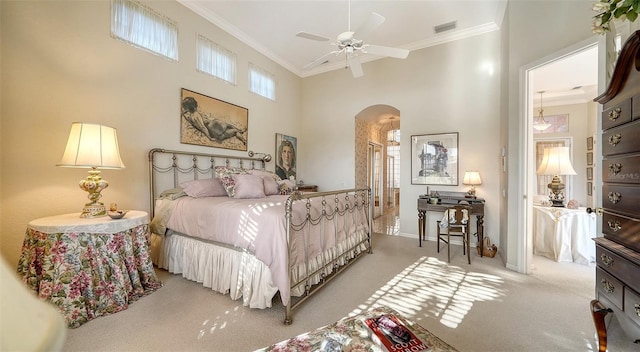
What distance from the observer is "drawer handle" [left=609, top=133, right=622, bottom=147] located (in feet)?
4.50

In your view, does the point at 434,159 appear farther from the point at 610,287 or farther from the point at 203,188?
the point at 203,188

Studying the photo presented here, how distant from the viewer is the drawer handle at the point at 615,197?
1384 millimetres

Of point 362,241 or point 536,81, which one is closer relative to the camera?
point 362,241

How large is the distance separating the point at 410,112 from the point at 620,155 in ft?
11.9

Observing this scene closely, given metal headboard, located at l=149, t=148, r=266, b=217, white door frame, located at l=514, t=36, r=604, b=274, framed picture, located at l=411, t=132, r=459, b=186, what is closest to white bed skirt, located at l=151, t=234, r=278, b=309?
metal headboard, located at l=149, t=148, r=266, b=217

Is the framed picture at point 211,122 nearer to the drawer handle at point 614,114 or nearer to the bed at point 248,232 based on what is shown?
the bed at point 248,232

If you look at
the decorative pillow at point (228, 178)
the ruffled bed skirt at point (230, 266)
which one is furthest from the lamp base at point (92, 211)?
the decorative pillow at point (228, 178)

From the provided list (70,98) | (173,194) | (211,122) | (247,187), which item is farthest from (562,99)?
(70,98)

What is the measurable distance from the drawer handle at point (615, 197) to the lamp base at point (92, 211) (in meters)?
3.86

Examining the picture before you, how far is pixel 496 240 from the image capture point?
158 inches

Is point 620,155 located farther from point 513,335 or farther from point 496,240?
point 496,240

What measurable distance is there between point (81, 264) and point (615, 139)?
379 cm

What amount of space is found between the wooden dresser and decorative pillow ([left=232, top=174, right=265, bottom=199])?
3.05m

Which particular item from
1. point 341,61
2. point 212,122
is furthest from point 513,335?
point 341,61
